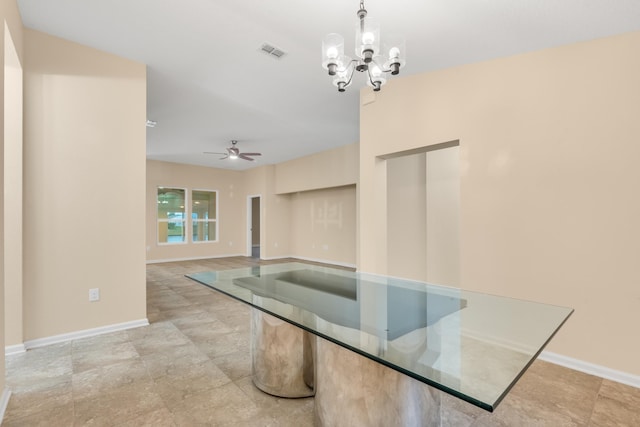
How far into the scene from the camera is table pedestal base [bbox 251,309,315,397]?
183cm

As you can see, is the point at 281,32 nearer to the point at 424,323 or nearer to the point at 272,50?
the point at 272,50

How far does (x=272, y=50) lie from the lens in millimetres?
2734

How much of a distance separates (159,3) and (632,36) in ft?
10.7

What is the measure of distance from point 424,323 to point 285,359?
957 mm

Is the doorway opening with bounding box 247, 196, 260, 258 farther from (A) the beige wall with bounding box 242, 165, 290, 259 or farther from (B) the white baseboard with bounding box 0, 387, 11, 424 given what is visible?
(B) the white baseboard with bounding box 0, 387, 11, 424

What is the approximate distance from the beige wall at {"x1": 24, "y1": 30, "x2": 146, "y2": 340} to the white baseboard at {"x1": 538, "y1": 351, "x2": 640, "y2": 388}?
368 centimetres

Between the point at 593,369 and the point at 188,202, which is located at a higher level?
the point at 188,202

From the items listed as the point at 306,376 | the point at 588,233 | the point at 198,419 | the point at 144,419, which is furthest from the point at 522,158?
the point at 144,419

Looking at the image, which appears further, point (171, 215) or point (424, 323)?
point (171, 215)

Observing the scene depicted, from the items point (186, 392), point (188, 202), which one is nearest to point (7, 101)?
point (186, 392)

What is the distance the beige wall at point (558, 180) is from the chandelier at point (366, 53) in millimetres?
1041

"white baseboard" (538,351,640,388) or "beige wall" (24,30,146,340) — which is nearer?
"white baseboard" (538,351,640,388)

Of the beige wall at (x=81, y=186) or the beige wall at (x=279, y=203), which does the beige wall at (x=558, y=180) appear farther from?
the beige wall at (x=279, y=203)

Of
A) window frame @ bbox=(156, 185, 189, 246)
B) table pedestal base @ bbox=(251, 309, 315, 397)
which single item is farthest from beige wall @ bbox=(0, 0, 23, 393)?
window frame @ bbox=(156, 185, 189, 246)
